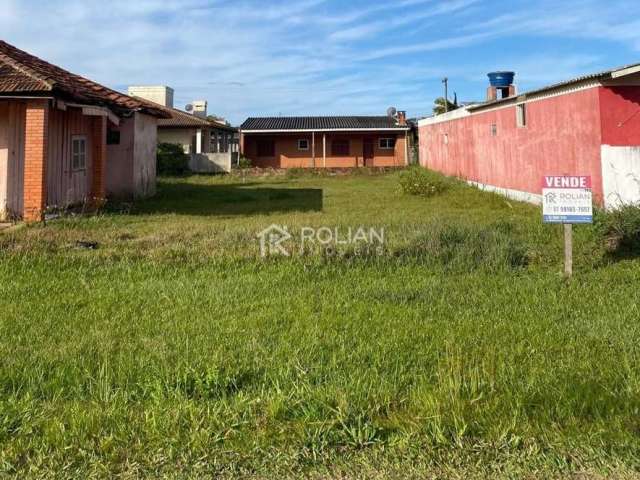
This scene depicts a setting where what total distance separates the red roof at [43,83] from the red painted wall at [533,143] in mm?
10521

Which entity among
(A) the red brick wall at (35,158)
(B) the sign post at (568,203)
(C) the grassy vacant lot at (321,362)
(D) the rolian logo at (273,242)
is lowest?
(C) the grassy vacant lot at (321,362)

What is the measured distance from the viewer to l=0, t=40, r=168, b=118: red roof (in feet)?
35.1

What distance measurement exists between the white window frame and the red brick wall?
27.5m

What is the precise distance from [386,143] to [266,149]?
7.82 metres

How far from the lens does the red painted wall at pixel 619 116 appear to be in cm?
1105

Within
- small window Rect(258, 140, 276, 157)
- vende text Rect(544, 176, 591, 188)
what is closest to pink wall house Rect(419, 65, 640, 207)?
vende text Rect(544, 176, 591, 188)

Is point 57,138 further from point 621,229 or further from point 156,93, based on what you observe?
point 156,93

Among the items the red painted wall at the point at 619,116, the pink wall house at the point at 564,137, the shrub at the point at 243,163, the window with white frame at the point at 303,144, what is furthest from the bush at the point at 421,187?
the window with white frame at the point at 303,144

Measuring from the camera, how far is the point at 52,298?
18.9 feet

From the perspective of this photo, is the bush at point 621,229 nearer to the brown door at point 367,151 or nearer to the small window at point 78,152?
the small window at point 78,152

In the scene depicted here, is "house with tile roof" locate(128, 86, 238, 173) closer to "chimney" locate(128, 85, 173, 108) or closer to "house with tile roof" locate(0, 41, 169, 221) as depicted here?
"chimney" locate(128, 85, 173, 108)

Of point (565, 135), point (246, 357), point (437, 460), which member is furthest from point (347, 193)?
point (437, 460)

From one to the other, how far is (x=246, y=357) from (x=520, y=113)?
45.7ft

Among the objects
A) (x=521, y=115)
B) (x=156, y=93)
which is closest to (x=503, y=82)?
(x=521, y=115)
